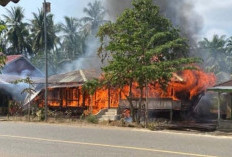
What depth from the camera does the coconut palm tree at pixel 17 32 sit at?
183 feet

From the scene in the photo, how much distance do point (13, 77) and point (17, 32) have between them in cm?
2073

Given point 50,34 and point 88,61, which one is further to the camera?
point 50,34

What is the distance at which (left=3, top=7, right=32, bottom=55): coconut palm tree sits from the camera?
183 feet

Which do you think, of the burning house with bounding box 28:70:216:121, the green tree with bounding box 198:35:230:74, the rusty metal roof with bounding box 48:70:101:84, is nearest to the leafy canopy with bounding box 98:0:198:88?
the burning house with bounding box 28:70:216:121

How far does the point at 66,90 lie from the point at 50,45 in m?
28.0

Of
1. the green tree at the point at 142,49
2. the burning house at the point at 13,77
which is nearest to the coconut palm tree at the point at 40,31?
the burning house at the point at 13,77

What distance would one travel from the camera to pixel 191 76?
25844mm

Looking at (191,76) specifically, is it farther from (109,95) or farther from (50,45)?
(50,45)

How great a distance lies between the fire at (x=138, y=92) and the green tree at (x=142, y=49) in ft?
5.87

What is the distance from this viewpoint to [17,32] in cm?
5612

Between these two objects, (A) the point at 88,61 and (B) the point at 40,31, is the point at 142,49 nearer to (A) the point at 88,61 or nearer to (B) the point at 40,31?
(A) the point at 88,61

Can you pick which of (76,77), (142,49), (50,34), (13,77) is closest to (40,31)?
(50,34)

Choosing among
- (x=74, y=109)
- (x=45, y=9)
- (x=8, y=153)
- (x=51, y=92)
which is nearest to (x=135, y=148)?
(x=8, y=153)

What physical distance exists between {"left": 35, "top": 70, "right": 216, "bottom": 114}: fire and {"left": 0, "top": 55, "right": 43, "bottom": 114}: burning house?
4.96 meters
